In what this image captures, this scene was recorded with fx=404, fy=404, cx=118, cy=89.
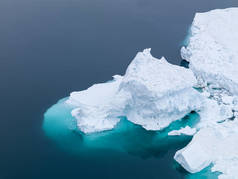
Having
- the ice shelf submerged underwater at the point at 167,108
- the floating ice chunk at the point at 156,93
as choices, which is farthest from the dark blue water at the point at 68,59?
the floating ice chunk at the point at 156,93

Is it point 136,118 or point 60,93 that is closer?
point 136,118

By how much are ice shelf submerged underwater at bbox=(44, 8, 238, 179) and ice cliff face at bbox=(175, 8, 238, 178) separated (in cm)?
5

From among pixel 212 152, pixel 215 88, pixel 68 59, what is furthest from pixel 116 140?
pixel 68 59

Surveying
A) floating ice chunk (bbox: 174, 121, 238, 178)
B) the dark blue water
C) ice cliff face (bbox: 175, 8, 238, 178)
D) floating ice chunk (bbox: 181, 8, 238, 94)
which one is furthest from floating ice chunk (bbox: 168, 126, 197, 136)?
floating ice chunk (bbox: 181, 8, 238, 94)

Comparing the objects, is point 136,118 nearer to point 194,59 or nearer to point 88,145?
point 88,145

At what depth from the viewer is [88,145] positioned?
23219 mm

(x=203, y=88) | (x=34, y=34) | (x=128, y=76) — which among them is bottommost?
(x=203, y=88)

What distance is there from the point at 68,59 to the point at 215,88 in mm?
10777

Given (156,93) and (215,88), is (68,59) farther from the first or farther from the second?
(215,88)

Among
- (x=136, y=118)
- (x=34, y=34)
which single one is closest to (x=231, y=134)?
(x=136, y=118)

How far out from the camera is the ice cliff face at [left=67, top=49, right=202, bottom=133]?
24.0 metres

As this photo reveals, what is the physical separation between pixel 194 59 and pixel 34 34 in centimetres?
1267

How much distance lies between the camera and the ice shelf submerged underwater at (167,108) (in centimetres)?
2212

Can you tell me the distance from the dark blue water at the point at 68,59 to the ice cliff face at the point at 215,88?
1434mm
